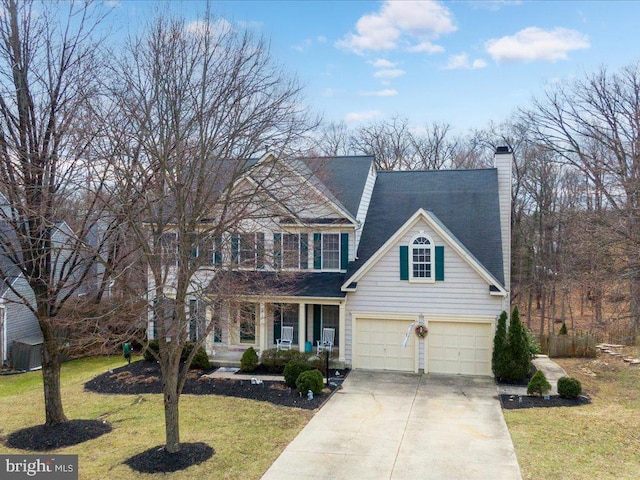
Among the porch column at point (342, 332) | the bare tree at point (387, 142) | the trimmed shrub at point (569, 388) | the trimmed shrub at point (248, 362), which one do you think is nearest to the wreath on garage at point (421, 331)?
the porch column at point (342, 332)

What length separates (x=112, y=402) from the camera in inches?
539

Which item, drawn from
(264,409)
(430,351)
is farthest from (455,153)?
(264,409)

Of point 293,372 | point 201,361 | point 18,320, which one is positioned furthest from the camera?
point 18,320

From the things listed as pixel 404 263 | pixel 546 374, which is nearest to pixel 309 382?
pixel 404 263

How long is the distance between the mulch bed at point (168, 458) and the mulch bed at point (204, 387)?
3707 millimetres

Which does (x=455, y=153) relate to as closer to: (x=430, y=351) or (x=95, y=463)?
(x=430, y=351)

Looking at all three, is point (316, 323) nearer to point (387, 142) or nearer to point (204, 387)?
point (204, 387)

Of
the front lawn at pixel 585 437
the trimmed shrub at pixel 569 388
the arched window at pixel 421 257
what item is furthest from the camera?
the arched window at pixel 421 257

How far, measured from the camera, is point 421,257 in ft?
55.3

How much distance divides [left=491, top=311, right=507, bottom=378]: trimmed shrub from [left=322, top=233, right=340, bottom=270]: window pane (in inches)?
239

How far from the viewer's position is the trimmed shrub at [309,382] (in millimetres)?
13750

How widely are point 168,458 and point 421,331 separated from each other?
975 cm

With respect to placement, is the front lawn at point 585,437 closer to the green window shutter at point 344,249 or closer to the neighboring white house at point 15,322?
the green window shutter at point 344,249

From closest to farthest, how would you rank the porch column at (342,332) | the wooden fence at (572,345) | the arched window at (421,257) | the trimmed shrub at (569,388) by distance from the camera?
the trimmed shrub at (569,388) → the arched window at (421,257) → the porch column at (342,332) → the wooden fence at (572,345)
